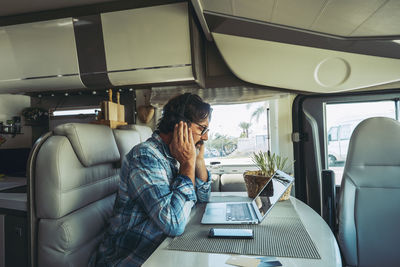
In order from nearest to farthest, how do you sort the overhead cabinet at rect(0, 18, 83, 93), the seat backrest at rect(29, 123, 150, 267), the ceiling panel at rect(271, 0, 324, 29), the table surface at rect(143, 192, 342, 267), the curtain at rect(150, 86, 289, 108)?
1. the table surface at rect(143, 192, 342, 267)
2. the seat backrest at rect(29, 123, 150, 267)
3. the ceiling panel at rect(271, 0, 324, 29)
4. the overhead cabinet at rect(0, 18, 83, 93)
5. the curtain at rect(150, 86, 289, 108)

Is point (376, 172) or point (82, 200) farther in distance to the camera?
point (376, 172)

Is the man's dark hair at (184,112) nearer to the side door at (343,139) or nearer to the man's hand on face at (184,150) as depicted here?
the man's hand on face at (184,150)

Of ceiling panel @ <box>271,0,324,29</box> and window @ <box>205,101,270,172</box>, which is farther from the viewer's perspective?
window @ <box>205,101,270,172</box>

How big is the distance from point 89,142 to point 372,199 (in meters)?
1.67

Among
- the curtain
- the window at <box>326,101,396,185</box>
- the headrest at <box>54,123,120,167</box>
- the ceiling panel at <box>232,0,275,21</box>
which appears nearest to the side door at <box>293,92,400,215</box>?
the window at <box>326,101,396,185</box>

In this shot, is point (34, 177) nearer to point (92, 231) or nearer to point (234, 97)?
point (92, 231)

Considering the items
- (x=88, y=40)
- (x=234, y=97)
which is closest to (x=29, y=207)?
(x=88, y=40)

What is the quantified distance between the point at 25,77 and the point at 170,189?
225 cm

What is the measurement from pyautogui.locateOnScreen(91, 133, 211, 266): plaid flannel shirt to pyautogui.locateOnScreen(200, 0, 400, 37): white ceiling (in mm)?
1120

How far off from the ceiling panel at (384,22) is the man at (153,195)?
1.05 m

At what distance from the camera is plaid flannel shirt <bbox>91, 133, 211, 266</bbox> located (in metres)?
0.94

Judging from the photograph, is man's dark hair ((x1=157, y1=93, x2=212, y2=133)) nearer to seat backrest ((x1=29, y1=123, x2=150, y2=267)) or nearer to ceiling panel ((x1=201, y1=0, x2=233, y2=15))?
seat backrest ((x1=29, y1=123, x2=150, y2=267))

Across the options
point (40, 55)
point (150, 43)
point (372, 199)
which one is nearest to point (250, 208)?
point (372, 199)

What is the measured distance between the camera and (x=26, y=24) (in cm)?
221
